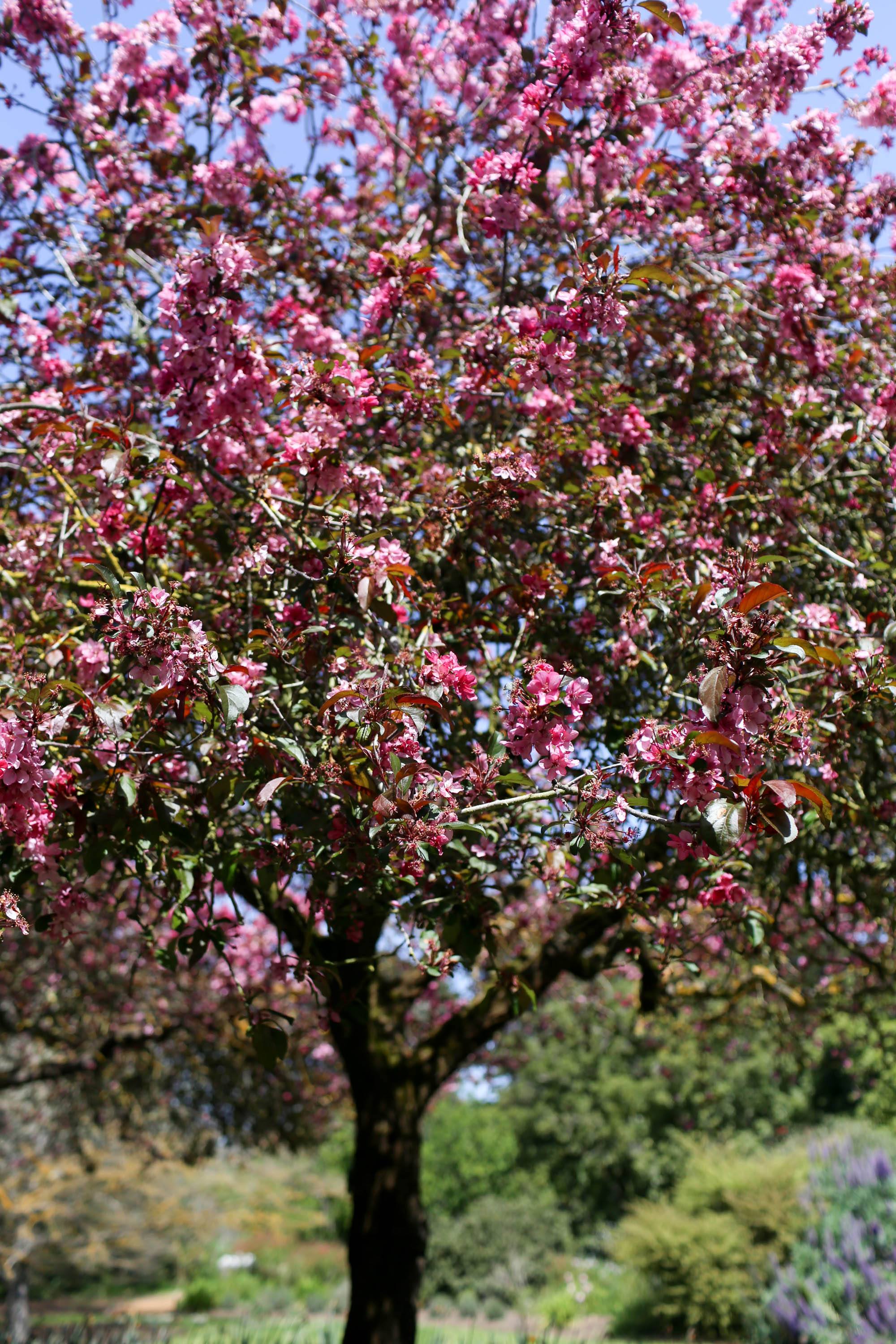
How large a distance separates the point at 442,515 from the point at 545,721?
106 centimetres

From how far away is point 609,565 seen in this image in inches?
143

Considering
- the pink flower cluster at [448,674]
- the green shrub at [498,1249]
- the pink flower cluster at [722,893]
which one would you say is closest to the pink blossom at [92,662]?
the pink flower cluster at [448,674]

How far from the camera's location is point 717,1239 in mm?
13148

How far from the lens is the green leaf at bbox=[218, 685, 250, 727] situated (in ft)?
8.15

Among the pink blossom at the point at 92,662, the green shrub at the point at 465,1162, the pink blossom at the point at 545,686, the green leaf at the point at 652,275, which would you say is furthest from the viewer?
the green shrub at the point at 465,1162

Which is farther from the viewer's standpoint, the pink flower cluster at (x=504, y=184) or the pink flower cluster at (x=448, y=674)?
the pink flower cluster at (x=504, y=184)

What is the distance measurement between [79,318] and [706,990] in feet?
18.7

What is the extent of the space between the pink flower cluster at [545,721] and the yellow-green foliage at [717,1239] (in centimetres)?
1176

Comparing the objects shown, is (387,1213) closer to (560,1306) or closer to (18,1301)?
(18,1301)

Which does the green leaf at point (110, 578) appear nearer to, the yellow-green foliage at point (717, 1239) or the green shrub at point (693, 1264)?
the yellow-green foliage at point (717, 1239)

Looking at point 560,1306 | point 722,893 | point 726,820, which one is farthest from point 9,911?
point 560,1306

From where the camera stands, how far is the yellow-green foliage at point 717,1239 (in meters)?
12.6

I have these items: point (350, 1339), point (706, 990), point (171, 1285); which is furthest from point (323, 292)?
point (171, 1285)

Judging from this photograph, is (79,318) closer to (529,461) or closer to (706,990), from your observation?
(529,461)
